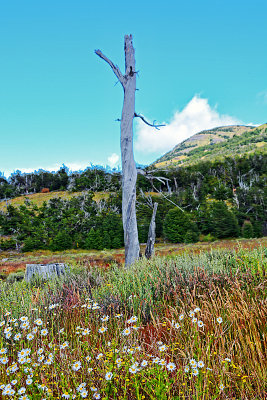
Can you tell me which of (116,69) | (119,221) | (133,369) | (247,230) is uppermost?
(116,69)

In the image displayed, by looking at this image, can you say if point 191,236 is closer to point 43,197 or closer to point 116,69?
point 116,69

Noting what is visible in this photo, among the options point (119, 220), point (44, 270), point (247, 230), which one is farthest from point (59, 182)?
point (44, 270)

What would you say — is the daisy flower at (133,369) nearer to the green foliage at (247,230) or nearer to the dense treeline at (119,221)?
the dense treeline at (119,221)

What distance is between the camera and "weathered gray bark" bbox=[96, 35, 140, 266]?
8188 mm

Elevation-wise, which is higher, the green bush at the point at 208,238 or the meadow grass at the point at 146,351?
the meadow grass at the point at 146,351

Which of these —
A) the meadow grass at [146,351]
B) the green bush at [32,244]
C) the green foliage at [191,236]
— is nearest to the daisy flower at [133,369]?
the meadow grass at [146,351]

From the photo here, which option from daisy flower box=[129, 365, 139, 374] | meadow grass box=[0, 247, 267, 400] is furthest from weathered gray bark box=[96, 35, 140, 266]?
daisy flower box=[129, 365, 139, 374]

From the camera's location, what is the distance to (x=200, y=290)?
11.8 feet

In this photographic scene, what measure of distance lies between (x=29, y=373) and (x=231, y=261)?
413 cm

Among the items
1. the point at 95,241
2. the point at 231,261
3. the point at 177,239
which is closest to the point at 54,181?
the point at 95,241

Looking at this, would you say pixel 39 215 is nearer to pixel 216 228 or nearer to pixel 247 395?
pixel 216 228

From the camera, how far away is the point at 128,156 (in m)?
8.43

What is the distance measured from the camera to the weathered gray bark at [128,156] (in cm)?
819

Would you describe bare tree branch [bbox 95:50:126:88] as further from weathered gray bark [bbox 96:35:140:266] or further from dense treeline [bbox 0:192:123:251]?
dense treeline [bbox 0:192:123:251]
